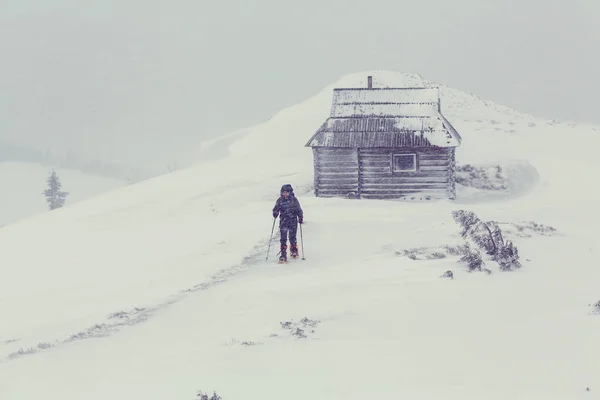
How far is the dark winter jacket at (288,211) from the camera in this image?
1341 cm

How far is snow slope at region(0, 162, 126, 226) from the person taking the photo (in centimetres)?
7294

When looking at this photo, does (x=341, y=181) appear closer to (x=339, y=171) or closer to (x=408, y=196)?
(x=339, y=171)

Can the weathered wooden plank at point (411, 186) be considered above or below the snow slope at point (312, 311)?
above

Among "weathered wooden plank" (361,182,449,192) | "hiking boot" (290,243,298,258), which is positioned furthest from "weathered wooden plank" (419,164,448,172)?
"hiking boot" (290,243,298,258)

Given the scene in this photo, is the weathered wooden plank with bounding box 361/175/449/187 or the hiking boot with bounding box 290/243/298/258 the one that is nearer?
the hiking boot with bounding box 290/243/298/258

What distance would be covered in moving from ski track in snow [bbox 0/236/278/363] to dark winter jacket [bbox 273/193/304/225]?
40.3 inches

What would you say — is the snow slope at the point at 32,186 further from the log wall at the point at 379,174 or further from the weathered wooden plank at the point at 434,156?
the weathered wooden plank at the point at 434,156

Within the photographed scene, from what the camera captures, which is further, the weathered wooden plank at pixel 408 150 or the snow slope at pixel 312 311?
the weathered wooden plank at pixel 408 150

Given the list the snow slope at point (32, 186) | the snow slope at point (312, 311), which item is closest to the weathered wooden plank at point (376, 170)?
the snow slope at point (312, 311)

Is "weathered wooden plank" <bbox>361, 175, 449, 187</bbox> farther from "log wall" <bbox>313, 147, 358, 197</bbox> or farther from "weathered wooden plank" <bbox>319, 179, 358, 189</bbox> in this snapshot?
"log wall" <bbox>313, 147, 358, 197</bbox>

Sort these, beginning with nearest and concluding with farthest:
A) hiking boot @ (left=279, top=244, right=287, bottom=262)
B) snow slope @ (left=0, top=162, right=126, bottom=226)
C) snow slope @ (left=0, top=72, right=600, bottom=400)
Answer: snow slope @ (left=0, top=72, right=600, bottom=400)
hiking boot @ (left=279, top=244, right=287, bottom=262)
snow slope @ (left=0, top=162, right=126, bottom=226)

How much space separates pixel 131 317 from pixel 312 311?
10.7ft

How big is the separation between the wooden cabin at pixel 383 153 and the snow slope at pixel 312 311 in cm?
207

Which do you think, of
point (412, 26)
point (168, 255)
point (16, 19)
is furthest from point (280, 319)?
point (16, 19)
